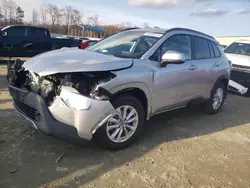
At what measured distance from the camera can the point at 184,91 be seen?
4527 mm

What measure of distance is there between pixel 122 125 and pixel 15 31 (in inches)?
420

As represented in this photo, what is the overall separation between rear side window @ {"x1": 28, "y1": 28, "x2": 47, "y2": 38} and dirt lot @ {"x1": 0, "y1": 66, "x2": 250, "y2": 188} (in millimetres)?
8636

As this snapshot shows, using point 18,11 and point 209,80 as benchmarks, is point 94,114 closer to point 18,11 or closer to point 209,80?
point 209,80

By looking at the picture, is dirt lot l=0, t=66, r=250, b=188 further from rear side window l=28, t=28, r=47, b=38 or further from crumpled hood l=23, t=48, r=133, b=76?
rear side window l=28, t=28, r=47, b=38

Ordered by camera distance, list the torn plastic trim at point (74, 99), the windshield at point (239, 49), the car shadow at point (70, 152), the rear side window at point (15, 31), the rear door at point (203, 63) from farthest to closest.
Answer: the rear side window at point (15, 31) → the windshield at point (239, 49) → the rear door at point (203, 63) → the torn plastic trim at point (74, 99) → the car shadow at point (70, 152)

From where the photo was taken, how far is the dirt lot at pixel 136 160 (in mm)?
2936

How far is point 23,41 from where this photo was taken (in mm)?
12234

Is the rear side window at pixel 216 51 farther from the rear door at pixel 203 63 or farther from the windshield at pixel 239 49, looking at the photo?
the windshield at pixel 239 49

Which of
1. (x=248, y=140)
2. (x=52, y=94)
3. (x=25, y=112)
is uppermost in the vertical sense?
(x=52, y=94)

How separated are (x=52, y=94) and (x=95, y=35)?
45.4 meters

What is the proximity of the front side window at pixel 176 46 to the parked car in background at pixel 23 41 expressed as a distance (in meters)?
9.21

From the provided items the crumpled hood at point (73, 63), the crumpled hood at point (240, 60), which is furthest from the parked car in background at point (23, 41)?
the crumpled hood at point (73, 63)

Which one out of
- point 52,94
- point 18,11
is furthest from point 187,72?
point 18,11

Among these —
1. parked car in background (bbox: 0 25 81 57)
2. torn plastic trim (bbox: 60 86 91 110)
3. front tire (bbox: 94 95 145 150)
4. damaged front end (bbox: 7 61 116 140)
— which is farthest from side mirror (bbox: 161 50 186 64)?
parked car in background (bbox: 0 25 81 57)
